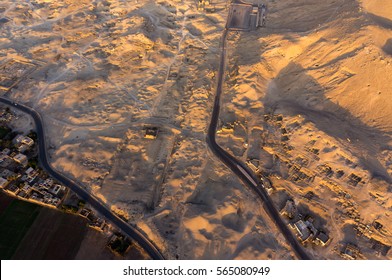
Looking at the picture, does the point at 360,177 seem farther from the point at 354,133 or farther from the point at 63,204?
the point at 63,204

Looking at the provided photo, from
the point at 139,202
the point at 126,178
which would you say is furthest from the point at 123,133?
the point at 139,202

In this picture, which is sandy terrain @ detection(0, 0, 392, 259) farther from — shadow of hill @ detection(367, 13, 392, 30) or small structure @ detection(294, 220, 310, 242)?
small structure @ detection(294, 220, 310, 242)

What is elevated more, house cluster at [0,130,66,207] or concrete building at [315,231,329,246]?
concrete building at [315,231,329,246]

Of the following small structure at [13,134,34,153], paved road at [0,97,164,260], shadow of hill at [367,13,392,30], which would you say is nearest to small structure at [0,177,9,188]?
paved road at [0,97,164,260]

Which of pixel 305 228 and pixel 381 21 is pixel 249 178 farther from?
pixel 381 21

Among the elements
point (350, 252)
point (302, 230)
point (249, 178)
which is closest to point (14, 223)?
point (249, 178)
